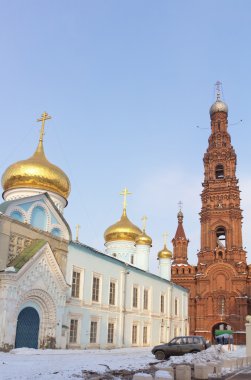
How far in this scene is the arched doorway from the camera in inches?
754

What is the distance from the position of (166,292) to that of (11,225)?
19.7 m

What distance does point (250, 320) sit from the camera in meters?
22.8

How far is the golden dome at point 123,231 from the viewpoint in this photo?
40.1 m

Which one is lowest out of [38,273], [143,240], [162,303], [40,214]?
[162,303]

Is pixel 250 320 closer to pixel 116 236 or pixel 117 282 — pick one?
pixel 117 282

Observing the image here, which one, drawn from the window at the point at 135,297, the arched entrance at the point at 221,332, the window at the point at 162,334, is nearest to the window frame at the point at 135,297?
the window at the point at 135,297

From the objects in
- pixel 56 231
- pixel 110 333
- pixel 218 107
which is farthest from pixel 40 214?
pixel 218 107

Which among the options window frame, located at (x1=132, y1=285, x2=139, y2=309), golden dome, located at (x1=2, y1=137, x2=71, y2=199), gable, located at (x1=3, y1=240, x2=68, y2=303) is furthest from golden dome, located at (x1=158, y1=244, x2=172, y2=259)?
gable, located at (x1=3, y1=240, x2=68, y2=303)

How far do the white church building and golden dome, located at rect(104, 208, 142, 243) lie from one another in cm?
655

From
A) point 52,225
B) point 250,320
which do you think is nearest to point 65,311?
point 52,225

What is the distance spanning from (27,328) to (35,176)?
26.4 ft

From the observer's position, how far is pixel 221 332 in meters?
46.8

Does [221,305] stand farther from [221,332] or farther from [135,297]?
[135,297]

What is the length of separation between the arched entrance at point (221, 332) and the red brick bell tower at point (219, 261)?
16cm
